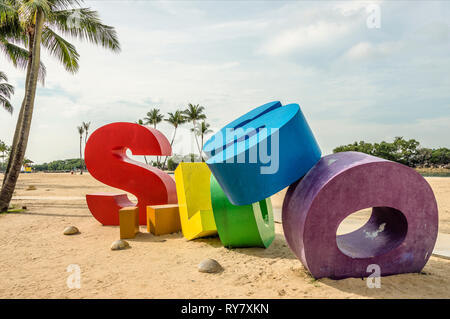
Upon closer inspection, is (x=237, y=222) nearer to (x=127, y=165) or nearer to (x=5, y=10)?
(x=127, y=165)

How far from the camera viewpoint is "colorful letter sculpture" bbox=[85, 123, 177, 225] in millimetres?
8305

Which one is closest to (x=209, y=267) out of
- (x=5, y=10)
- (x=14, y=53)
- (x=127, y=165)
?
(x=127, y=165)

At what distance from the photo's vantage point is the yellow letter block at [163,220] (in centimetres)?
748

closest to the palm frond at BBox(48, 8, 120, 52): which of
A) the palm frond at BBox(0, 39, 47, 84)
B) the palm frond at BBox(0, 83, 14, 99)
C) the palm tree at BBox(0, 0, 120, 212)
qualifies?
the palm tree at BBox(0, 0, 120, 212)

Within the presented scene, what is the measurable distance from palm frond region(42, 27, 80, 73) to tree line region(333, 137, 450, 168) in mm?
49948

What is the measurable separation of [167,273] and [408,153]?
55982 mm

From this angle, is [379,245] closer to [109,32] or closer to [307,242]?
[307,242]

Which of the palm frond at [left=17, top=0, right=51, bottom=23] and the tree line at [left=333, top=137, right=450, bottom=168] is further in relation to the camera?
the tree line at [left=333, top=137, right=450, bottom=168]

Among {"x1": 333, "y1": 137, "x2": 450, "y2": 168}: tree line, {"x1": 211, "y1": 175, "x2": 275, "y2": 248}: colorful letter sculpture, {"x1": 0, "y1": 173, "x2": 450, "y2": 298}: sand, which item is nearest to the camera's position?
{"x1": 0, "y1": 173, "x2": 450, "y2": 298}: sand

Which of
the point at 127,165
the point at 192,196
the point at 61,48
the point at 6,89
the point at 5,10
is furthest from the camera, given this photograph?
the point at 6,89

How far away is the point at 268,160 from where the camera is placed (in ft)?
13.1

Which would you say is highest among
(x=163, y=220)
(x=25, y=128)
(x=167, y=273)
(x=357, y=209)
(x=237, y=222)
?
(x=25, y=128)

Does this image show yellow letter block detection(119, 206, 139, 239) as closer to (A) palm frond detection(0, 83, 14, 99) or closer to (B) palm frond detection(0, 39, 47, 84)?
(B) palm frond detection(0, 39, 47, 84)
